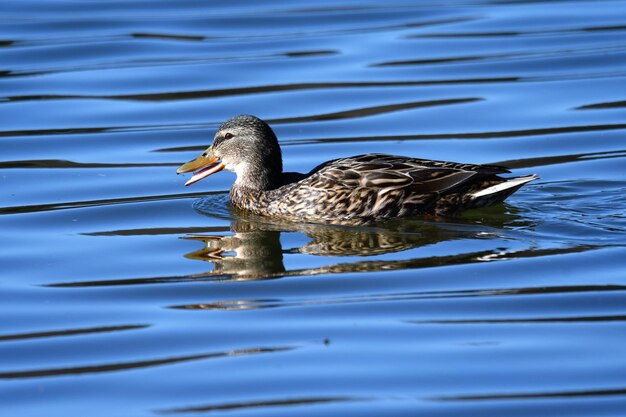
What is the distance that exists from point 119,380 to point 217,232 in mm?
3989

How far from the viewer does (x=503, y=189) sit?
38.9ft

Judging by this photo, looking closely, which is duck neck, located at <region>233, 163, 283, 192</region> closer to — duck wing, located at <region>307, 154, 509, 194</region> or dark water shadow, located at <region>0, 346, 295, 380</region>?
duck wing, located at <region>307, 154, 509, 194</region>

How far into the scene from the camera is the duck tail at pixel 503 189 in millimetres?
11750

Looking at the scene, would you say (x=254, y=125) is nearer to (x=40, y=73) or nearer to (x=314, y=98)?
(x=314, y=98)

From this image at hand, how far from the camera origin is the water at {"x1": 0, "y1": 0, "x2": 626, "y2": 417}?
809cm

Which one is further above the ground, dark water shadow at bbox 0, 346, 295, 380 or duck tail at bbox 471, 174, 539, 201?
duck tail at bbox 471, 174, 539, 201

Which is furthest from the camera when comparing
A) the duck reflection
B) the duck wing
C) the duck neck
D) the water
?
the duck neck

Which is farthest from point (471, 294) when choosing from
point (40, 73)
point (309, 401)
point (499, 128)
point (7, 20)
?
point (7, 20)

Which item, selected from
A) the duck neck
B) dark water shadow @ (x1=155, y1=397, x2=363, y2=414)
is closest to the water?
dark water shadow @ (x1=155, y1=397, x2=363, y2=414)

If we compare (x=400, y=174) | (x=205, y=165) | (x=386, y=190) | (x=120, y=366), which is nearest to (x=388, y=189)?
(x=386, y=190)

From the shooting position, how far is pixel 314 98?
17.2 metres

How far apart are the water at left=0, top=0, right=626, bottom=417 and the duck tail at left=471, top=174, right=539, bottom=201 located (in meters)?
0.24

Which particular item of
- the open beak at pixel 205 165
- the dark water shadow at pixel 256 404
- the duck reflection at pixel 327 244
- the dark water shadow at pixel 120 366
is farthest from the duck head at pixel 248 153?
the dark water shadow at pixel 256 404

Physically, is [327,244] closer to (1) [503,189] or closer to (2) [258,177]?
(1) [503,189]
